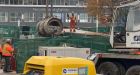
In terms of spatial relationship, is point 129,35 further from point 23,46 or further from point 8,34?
point 8,34

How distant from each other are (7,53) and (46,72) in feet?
50.3

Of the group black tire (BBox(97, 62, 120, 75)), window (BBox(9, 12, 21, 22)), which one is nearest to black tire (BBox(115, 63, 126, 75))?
black tire (BBox(97, 62, 120, 75))

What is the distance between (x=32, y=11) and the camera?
9362 cm

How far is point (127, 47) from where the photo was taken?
58.4 ft

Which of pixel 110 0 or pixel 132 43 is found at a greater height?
pixel 110 0

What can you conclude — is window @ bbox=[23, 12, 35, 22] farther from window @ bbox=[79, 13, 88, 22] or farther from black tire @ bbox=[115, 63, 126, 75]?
black tire @ bbox=[115, 63, 126, 75]

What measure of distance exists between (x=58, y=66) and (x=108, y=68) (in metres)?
10.9

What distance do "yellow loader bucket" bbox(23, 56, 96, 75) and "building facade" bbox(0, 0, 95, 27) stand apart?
85317mm

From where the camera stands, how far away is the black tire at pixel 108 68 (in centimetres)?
1742

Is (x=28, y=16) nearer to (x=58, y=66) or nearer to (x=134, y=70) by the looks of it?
(x=134, y=70)

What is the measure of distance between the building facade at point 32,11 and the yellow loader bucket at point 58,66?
280ft

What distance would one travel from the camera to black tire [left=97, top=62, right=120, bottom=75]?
1742 cm

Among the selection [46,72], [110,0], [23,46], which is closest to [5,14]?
[110,0]

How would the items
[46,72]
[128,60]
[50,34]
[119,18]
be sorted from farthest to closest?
1. [50,34]
2. [119,18]
3. [128,60]
4. [46,72]
